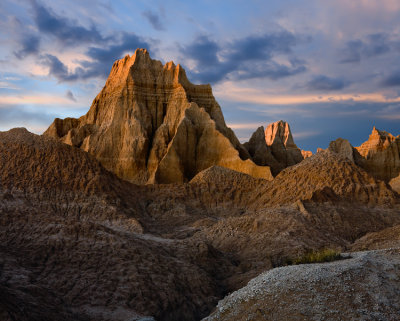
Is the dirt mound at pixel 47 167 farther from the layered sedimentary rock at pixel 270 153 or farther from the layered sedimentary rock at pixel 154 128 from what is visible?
the layered sedimentary rock at pixel 270 153

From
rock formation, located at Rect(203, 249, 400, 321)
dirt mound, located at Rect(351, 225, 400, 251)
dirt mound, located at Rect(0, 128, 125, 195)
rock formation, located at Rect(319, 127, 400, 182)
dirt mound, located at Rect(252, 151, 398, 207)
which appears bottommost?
rock formation, located at Rect(203, 249, 400, 321)

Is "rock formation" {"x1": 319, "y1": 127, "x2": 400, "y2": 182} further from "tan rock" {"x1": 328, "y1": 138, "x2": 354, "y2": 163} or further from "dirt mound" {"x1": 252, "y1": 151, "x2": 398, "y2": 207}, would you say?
"dirt mound" {"x1": 252, "y1": 151, "x2": 398, "y2": 207}

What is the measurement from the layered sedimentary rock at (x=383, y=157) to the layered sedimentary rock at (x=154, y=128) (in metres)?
19.3

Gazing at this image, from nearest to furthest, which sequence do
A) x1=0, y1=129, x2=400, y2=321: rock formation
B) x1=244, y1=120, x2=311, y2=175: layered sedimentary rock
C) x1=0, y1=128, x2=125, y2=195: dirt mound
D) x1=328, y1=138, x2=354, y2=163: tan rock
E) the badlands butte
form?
the badlands butte, x1=0, y1=129, x2=400, y2=321: rock formation, x1=0, y1=128, x2=125, y2=195: dirt mound, x1=244, y1=120, x2=311, y2=175: layered sedimentary rock, x1=328, y1=138, x2=354, y2=163: tan rock

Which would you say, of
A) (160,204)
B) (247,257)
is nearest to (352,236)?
(247,257)

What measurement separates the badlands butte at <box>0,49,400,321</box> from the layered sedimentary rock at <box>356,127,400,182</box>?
36.6ft

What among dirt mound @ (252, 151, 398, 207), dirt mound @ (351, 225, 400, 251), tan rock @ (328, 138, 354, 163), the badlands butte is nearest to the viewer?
the badlands butte

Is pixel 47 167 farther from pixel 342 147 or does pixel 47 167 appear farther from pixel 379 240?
pixel 342 147

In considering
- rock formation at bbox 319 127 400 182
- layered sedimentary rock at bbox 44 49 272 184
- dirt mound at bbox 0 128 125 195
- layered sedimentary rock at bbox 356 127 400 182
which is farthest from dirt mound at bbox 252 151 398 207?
layered sedimentary rock at bbox 356 127 400 182

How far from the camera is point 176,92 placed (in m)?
46.3

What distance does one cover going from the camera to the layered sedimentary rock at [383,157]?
53.5 m

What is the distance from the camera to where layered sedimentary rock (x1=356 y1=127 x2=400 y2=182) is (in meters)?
53.5

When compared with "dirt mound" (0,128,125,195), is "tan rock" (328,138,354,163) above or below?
above

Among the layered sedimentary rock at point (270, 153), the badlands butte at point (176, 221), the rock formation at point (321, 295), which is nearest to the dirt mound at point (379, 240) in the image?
the badlands butte at point (176, 221)
